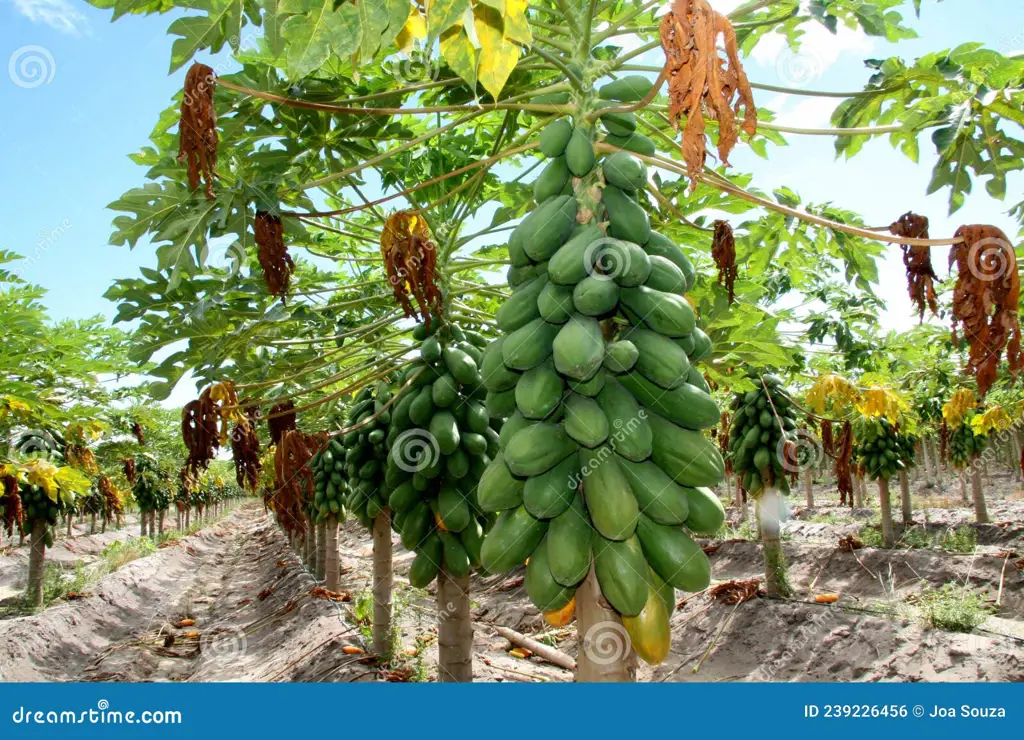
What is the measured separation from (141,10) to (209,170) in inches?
27.4

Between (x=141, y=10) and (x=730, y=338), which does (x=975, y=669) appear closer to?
(x=730, y=338)

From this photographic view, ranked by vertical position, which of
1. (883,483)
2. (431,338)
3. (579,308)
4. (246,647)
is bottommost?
(246,647)

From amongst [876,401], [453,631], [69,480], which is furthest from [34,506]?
[876,401]

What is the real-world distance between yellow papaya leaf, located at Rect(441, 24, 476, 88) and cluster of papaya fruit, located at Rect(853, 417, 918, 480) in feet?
39.0

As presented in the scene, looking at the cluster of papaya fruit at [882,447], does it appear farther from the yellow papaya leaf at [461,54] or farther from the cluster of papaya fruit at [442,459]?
the yellow papaya leaf at [461,54]

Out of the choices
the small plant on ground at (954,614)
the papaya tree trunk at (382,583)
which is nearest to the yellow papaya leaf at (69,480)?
the papaya tree trunk at (382,583)

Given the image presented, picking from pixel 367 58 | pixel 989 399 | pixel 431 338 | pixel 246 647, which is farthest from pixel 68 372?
pixel 989 399

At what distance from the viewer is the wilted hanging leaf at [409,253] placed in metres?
2.68

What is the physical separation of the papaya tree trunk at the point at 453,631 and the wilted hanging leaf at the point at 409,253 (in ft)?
5.69

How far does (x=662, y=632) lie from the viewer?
1.62m

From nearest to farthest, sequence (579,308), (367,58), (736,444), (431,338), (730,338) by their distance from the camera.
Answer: (367,58)
(579,308)
(730,338)
(431,338)
(736,444)

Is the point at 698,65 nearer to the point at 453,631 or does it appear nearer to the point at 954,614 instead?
the point at 453,631

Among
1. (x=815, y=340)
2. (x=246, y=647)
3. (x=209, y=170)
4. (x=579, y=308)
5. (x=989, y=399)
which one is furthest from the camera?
(x=989, y=399)

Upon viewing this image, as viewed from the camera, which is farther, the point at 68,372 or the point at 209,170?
the point at 68,372
